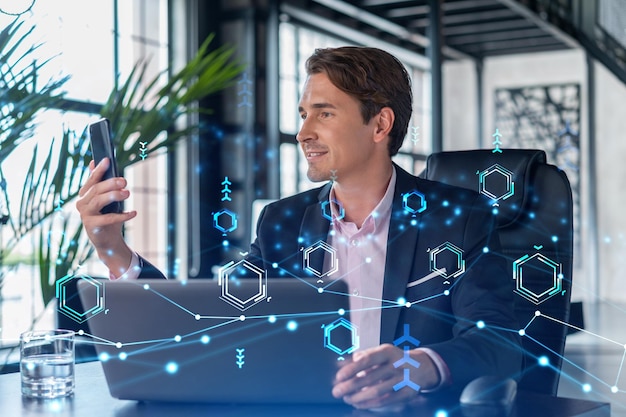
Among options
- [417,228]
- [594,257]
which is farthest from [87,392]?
[594,257]

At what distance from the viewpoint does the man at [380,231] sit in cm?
129

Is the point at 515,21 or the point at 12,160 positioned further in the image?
the point at 515,21

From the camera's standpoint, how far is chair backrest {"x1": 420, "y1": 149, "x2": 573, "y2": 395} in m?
1.68

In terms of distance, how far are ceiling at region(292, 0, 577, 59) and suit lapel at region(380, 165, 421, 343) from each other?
5.24 metres

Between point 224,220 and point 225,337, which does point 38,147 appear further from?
point 224,220

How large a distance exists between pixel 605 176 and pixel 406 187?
763 centimetres

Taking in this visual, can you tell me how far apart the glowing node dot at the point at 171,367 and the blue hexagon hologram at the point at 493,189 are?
3.15 feet

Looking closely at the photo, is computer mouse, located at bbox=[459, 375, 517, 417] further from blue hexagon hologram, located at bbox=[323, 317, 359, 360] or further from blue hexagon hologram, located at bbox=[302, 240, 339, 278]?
blue hexagon hologram, located at bbox=[302, 240, 339, 278]

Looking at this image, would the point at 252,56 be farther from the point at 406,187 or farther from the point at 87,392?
the point at 87,392

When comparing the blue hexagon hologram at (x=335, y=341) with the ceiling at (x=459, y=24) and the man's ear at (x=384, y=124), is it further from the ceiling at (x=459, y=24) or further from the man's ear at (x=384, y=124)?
the ceiling at (x=459, y=24)

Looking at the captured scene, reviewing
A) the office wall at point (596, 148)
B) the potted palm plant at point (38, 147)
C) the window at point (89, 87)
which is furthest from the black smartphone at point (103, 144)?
the office wall at point (596, 148)

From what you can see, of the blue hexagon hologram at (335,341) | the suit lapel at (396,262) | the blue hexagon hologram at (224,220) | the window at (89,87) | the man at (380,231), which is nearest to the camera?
the blue hexagon hologram at (335,341)

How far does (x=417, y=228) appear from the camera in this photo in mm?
1534

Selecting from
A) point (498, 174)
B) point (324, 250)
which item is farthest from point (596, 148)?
point (324, 250)
